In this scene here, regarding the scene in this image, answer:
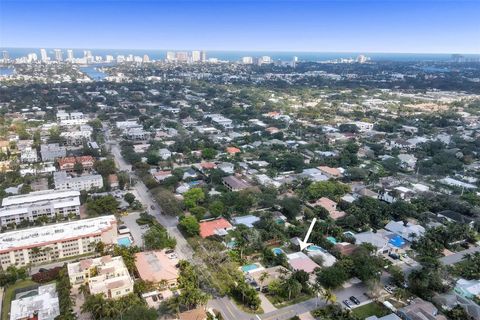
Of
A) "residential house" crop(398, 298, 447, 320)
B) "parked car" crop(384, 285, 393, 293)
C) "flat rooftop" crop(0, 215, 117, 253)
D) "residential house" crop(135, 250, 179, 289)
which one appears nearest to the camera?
"residential house" crop(398, 298, 447, 320)

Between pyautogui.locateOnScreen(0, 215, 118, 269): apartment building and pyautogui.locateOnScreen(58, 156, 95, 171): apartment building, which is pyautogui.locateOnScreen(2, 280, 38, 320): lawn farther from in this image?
pyautogui.locateOnScreen(58, 156, 95, 171): apartment building

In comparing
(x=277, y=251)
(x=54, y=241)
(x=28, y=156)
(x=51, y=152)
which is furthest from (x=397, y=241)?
(x=28, y=156)

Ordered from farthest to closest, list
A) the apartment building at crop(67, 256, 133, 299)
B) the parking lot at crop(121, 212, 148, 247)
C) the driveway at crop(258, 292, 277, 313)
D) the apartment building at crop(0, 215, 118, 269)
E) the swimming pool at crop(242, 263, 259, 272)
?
1. the parking lot at crop(121, 212, 148, 247)
2. the apartment building at crop(0, 215, 118, 269)
3. the swimming pool at crop(242, 263, 259, 272)
4. the driveway at crop(258, 292, 277, 313)
5. the apartment building at crop(67, 256, 133, 299)

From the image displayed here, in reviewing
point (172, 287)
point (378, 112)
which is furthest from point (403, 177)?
point (378, 112)

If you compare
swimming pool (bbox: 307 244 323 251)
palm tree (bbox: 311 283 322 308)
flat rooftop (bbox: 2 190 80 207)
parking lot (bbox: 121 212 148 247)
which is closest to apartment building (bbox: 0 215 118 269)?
parking lot (bbox: 121 212 148 247)

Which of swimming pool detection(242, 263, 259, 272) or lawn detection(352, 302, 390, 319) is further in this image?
swimming pool detection(242, 263, 259, 272)

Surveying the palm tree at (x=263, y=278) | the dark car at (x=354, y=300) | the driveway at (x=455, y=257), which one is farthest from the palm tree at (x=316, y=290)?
the driveway at (x=455, y=257)

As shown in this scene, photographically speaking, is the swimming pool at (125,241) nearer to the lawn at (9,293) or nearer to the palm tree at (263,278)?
the lawn at (9,293)

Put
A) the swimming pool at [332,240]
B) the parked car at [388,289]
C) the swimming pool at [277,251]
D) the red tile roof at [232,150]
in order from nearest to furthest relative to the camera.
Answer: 1. the parked car at [388,289]
2. the swimming pool at [277,251]
3. the swimming pool at [332,240]
4. the red tile roof at [232,150]

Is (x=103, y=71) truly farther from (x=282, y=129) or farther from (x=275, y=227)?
(x=275, y=227)
